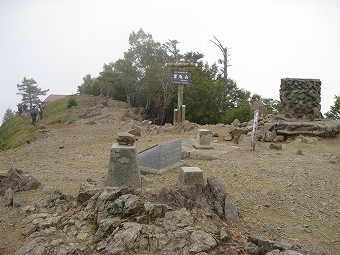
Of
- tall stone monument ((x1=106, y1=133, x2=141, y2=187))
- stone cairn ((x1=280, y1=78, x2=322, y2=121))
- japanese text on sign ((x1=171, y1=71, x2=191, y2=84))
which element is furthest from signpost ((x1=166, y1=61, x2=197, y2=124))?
tall stone monument ((x1=106, y1=133, x2=141, y2=187))

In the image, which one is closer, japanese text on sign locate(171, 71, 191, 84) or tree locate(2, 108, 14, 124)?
japanese text on sign locate(171, 71, 191, 84)

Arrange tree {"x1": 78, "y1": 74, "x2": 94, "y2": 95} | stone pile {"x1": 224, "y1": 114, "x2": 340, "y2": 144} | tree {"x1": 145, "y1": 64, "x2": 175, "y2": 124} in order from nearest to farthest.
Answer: stone pile {"x1": 224, "y1": 114, "x2": 340, "y2": 144} < tree {"x1": 145, "y1": 64, "x2": 175, "y2": 124} < tree {"x1": 78, "y1": 74, "x2": 94, "y2": 95}

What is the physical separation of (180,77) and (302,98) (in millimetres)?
5692

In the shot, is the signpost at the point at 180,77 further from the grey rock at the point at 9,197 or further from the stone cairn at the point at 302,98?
the grey rock at the point at 9,197

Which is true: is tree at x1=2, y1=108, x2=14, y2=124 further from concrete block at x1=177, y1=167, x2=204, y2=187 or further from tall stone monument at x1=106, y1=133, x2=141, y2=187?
concrete block at x1=177, y1=167, x2=204, y2=187

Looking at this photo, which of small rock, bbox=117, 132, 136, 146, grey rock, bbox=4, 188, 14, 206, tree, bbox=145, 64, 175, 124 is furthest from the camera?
tree, bbox=145, 64, 175, 124

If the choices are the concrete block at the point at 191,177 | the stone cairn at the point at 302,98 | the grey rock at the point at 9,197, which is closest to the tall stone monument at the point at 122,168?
the concrete block at the point at 191,177

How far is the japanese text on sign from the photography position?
15.8 meters

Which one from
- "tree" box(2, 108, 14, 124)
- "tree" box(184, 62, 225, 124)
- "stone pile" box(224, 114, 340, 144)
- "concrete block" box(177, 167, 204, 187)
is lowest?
"tree" box(2, 108, 14, 124)

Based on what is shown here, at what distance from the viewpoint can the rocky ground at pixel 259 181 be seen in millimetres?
5109

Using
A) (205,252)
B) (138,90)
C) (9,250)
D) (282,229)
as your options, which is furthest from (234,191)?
(138,90)

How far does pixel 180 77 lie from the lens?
51.9 feet

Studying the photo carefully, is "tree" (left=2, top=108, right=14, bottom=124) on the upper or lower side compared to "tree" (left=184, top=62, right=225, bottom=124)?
lower

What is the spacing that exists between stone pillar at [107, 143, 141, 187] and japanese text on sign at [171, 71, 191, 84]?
32.0 feet
